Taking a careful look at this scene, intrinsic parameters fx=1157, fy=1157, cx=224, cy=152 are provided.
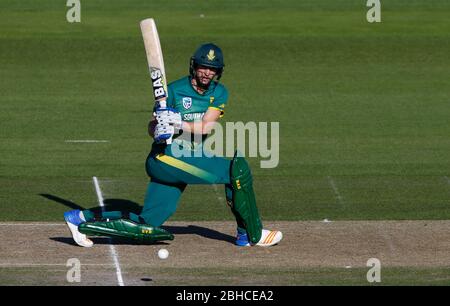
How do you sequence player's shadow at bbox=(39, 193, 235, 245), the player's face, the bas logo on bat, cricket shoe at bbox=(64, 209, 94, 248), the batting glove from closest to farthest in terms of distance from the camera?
the batting glove
the bas logo on bat
the player's face
cricket shoe at bbox=(64, 209, 94, 248)
player's shadow at bbox=(39, 193, 235, 245)

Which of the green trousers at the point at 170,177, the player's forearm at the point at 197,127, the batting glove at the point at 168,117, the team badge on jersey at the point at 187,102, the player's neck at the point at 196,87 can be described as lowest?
the green trousers at the point at 170,177

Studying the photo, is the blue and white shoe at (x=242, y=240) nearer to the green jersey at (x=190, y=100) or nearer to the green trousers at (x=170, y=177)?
the green trousers at (x=170, y=177)

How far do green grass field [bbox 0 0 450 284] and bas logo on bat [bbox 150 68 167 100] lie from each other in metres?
2.81

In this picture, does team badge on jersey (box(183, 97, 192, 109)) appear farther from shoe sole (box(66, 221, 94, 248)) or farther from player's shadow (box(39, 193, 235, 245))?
shoe sole (box(66, 221, 94, 248))

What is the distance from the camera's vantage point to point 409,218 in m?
14.7

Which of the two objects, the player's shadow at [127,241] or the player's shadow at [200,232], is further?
the player's shadow at [200,232]

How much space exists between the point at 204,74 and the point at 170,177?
1.17 m

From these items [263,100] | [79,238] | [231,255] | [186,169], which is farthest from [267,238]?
[263,100]

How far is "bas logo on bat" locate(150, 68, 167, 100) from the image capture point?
12172 millimetres

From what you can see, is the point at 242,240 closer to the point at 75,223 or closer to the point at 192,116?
the point at 192,116

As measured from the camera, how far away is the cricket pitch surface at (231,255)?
11.4 metres

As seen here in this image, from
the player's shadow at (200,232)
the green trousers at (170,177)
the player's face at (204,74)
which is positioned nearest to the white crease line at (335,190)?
the player's shadow at (200,232)

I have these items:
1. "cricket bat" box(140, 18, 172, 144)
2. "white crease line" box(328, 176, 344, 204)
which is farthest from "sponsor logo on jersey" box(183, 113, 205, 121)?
A: "white crease line" box(328, 176, 344, 204)

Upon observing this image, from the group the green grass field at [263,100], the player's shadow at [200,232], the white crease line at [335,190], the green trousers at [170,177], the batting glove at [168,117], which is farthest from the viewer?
the green grass field at [263,100]
